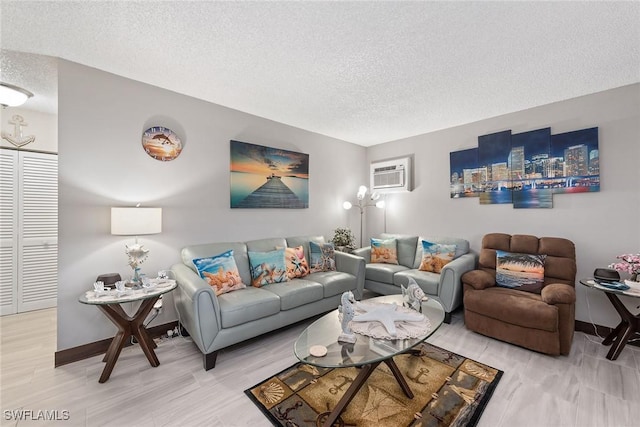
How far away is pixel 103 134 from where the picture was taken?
7.89 ft

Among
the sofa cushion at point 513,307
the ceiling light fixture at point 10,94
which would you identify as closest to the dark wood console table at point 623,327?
the sofa cushion at point 513,307

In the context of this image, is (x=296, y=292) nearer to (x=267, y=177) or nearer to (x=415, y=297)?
(x=415, y=297)

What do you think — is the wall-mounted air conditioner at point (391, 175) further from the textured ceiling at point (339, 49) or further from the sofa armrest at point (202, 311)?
the sofa armrest at point (202, 311)

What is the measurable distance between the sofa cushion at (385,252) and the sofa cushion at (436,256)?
19.1 inches

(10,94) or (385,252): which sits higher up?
(10,94)

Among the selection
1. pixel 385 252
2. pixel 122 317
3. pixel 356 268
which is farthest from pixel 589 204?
pixel 122 317

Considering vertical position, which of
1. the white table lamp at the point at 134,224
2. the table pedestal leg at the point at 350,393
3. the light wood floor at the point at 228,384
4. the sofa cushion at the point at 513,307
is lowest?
the light wood floor at the point at 228,384

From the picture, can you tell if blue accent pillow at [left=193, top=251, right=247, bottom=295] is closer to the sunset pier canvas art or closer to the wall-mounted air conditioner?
the sunset pier canvas art

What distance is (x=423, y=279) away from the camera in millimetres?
3160

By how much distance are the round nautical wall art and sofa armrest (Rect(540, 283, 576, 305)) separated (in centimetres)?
394

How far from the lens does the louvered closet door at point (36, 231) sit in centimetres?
323

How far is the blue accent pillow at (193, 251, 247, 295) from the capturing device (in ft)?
8.18

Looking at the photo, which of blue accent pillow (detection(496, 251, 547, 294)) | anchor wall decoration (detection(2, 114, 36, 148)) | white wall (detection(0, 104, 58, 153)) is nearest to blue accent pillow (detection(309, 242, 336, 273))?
blue accent pillow (detection(496, 251, 547, 294))

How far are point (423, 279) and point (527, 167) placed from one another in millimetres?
1878
